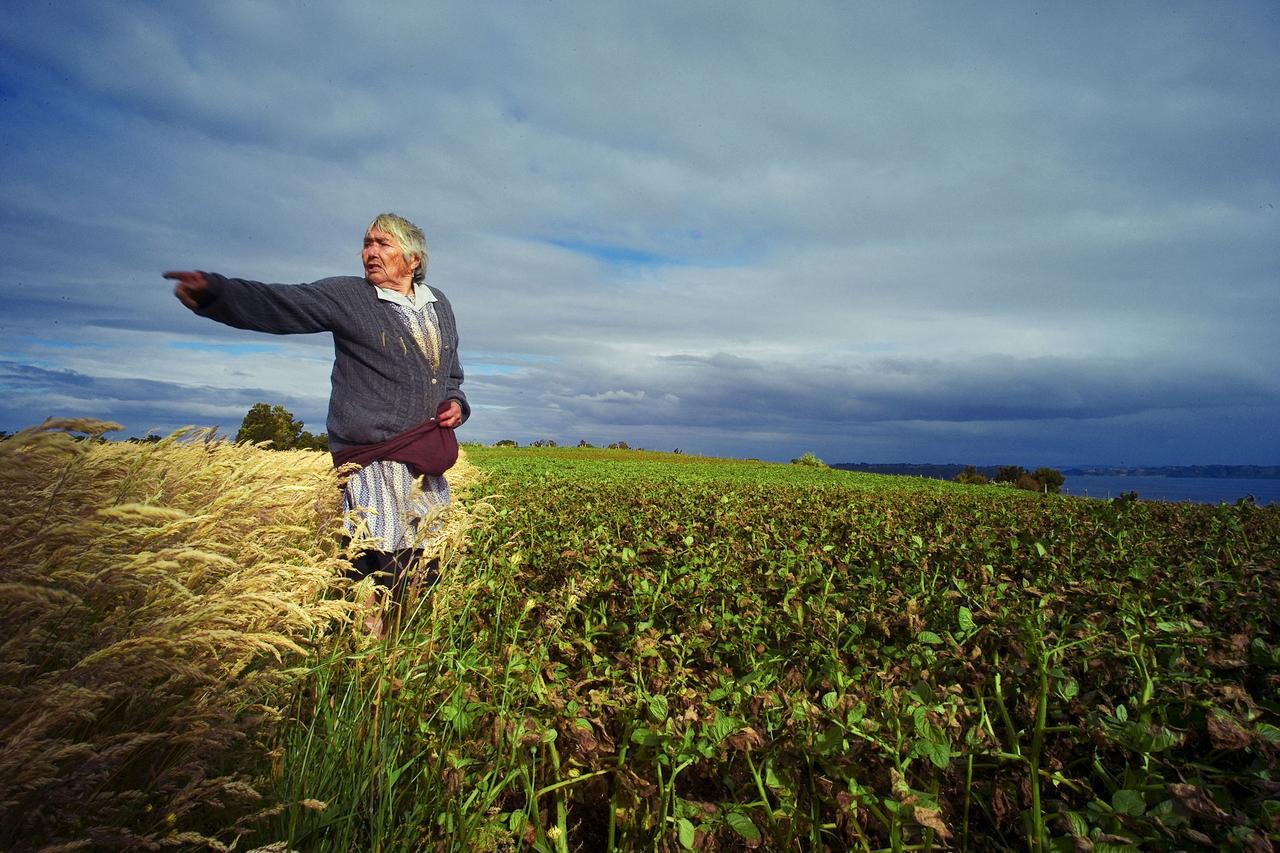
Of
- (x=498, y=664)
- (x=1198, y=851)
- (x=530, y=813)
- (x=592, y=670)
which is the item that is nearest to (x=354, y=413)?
(x=498, y=664)

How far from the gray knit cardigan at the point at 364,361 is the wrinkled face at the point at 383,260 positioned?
9 centimetres

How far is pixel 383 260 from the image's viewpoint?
4.54 meters

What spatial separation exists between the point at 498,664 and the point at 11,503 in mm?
2160

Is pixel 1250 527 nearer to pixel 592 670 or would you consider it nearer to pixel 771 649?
pixel 771 649

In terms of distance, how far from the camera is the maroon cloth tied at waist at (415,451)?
14.9 feet

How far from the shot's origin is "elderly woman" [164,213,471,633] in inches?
175

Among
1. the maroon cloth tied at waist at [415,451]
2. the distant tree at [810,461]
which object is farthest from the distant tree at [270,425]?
the distant tree at [810,461]

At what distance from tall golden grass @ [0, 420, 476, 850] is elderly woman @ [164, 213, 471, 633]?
1.48m

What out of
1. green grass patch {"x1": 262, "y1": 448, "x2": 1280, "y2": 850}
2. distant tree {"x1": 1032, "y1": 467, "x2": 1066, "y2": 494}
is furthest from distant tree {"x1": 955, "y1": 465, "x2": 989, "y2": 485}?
green grass patch {"x1": 262, "y1": 448, "x2": 1280, "y2": 850}

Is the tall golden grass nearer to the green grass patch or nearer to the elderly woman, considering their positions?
the green grass patch

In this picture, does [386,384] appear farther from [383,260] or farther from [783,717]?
[783,717]

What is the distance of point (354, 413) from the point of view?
4.52m

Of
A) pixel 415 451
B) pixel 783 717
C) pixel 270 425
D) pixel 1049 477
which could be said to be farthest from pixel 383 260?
pixel 1049 477

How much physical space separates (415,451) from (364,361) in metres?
0.64
